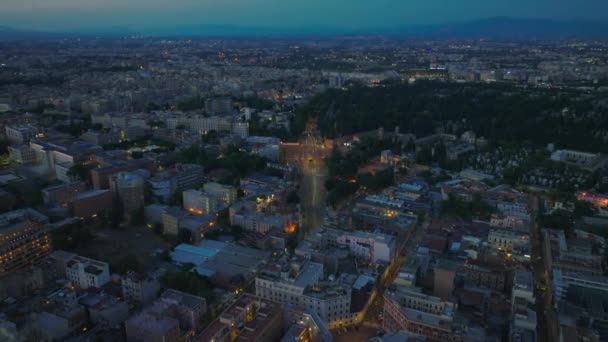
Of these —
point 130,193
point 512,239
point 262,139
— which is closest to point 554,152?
point 512,239

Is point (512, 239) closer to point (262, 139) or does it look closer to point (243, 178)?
point (243, 178)

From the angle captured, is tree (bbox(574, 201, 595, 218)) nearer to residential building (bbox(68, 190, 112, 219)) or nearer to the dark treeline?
the dark treeline

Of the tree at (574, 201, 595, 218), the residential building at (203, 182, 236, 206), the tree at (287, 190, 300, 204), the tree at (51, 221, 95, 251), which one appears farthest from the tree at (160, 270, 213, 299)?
the tree at (574, 201, 595, 218)

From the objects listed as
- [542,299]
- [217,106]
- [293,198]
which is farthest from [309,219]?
[217,106]

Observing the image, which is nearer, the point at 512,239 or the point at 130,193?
the point at 512,239

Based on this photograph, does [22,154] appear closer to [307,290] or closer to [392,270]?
[307,290]

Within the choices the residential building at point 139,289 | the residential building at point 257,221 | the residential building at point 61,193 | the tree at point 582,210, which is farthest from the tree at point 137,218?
the tree at point 582,210

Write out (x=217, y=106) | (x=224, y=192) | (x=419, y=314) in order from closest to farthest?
(x=419, y=314) < (x=224, y=192) < (x=217, y=106)
